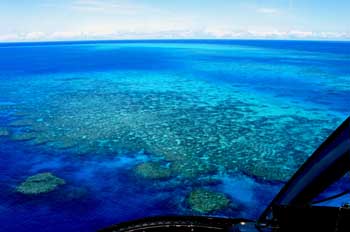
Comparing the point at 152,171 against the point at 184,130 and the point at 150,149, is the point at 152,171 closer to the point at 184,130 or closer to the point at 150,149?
the point at 150,149

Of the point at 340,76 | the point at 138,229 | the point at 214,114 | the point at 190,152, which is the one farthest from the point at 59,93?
the point at 340,76

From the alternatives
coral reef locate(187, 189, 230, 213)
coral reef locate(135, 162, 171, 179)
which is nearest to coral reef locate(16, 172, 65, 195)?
coral reef locate(135, 162, 171, 179)

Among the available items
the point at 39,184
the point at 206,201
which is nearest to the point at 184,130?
the point at 206,201

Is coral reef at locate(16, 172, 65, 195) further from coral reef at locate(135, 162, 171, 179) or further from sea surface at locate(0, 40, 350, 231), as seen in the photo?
coral reef at locate(135, 162, 171, 179)

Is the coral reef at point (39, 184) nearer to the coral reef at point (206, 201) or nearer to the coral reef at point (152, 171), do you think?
the coral reef at point (152, 171)

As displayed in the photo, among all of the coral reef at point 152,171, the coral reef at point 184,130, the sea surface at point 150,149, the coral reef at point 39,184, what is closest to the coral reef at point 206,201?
the sea surface at point 150,149

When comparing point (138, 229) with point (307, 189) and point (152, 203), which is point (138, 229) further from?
point (152, 203)
